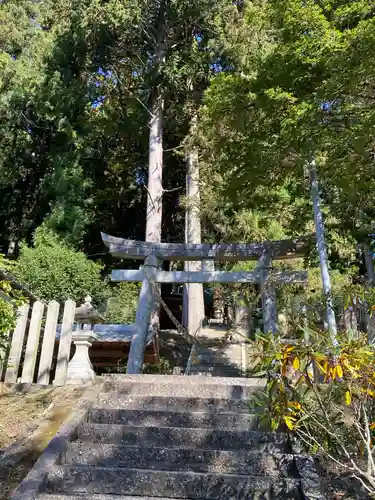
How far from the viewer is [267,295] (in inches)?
291

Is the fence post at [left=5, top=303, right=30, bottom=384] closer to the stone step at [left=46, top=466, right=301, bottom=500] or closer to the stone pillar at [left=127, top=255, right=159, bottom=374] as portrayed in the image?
the stone pillar at [left=127, top=255, right=159, bottom=374]

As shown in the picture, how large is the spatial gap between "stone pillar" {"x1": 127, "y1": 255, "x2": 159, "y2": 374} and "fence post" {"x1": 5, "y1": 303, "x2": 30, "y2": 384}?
1.86 m

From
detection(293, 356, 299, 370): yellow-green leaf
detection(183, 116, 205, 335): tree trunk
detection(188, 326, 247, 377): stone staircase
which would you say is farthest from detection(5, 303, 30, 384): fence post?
detection(183, 116, 205, 335): tree trunk

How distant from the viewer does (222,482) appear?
304cm

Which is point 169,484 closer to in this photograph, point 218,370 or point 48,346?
point 48,346

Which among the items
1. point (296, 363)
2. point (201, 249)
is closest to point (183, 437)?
point (296, 363)

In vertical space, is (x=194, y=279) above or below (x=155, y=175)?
below

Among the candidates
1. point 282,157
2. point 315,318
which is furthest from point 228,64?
point 315,318

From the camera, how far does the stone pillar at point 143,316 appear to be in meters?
6.80

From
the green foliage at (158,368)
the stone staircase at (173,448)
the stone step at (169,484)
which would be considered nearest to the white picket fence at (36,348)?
the stone staircase at (173,448)

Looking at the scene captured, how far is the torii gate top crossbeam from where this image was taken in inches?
299

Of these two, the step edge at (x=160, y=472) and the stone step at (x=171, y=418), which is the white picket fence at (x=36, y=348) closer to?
the stone step at (x=171, y=418)

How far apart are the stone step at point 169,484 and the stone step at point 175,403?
0.98 m

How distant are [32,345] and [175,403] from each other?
235cm
